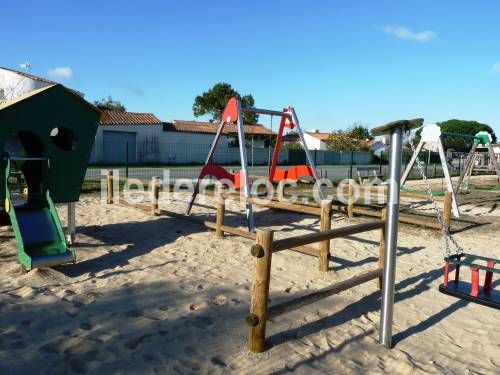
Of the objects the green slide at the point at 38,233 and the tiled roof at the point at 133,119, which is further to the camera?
the tiled roof at the point at 133,119

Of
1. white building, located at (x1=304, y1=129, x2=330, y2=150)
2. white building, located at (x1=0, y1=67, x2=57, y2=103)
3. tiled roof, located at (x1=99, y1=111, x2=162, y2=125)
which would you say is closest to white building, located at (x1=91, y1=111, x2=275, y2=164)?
tiled roof, located at (x1=99, y1=111, x2=162, y2=125)

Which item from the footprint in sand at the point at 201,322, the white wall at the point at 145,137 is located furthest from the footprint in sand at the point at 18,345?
the white wall at the point at 145,137

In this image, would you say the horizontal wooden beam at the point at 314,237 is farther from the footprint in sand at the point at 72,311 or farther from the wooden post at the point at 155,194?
the wooden post at the point at 155,194

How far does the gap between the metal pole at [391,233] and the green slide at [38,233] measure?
3.25 metres

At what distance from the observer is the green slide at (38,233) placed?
4.31 metres

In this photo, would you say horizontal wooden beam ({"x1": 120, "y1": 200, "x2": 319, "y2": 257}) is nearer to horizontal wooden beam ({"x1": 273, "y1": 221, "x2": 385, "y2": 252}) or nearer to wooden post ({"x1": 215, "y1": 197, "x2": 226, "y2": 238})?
wooden post ({"x1": 215, "y1": 197, "x2": 226, "y2": 238})

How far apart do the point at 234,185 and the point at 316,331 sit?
14.1 ft

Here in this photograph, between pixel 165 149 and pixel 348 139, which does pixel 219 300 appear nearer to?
pixel 165 149

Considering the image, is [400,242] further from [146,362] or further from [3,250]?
[3,250]

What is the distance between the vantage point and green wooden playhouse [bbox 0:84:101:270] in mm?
4645

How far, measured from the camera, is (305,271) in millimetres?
4848

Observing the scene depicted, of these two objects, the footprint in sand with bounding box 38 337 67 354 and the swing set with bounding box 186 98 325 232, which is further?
the swing set with bounding box 186 98 325 232

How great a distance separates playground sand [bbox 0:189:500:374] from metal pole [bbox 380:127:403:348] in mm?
188

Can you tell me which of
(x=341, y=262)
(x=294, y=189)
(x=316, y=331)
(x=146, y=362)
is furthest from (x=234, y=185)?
(x=294, y=189)
